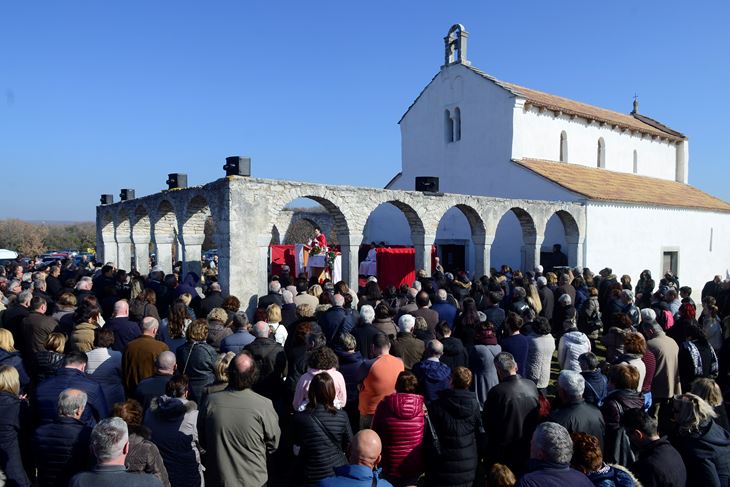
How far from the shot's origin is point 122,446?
9.74ft

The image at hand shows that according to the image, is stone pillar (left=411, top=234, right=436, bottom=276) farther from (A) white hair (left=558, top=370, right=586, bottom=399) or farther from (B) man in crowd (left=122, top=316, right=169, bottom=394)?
(A) white hair (left=558, top=370, right=586, bottom=399)

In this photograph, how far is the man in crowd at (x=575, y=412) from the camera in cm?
381

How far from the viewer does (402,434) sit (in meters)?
3.94

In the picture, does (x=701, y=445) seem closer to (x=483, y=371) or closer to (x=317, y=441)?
(x=483, y=371)

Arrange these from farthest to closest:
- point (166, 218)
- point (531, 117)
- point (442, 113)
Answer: point (442, 113) → point (531, 117) → point (166, 218)

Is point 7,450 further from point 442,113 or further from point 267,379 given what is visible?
point 442,113

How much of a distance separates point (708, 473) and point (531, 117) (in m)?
20.4

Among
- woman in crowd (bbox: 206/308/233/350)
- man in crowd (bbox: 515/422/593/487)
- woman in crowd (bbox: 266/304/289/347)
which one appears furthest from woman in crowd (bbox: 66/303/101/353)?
man in crowd (bbox: 515/422/593/487)

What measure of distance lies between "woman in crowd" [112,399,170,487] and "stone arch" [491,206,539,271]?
15.8m

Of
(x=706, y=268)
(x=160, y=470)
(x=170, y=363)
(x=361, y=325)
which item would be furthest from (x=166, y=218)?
(x=706, y=268)

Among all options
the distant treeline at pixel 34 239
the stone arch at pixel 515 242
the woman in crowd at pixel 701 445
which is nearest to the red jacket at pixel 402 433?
the woman in crowd at pixel 701 445

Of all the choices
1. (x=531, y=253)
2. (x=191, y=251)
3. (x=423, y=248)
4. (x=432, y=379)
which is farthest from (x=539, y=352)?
(x=531, y=253)

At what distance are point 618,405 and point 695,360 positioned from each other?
2.55m

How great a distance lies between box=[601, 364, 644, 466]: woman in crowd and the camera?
3842 mm
